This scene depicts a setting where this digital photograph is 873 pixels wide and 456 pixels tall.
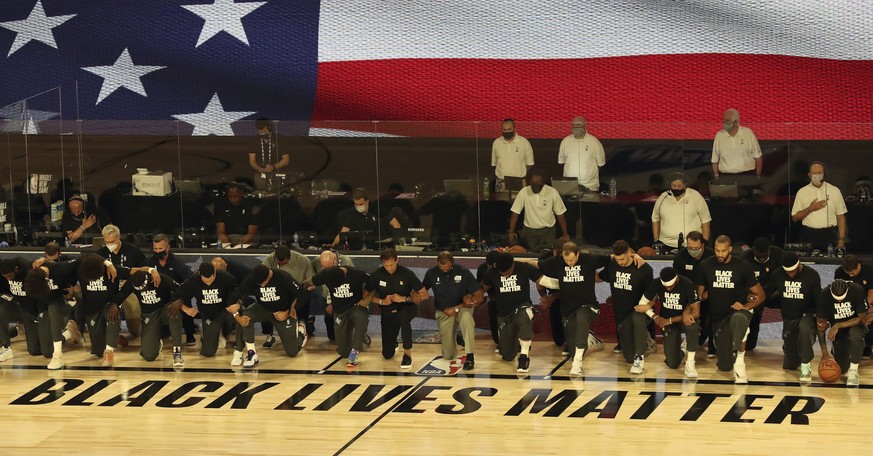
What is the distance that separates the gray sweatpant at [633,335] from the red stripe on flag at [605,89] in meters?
4.76

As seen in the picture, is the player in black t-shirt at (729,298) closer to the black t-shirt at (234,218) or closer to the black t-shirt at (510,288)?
the black t-shirt at (510,288)

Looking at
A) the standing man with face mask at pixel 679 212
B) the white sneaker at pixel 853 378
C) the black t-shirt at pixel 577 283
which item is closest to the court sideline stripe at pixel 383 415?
the black t-shirt at pixel 577 283

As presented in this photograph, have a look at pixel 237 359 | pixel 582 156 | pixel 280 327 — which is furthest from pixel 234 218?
pixel 582 156

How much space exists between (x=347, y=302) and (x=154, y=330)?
8.03ft

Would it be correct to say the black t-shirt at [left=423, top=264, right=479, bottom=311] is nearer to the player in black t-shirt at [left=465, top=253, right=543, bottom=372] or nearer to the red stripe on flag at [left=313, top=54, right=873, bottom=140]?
the player in black t-shirt at [left=465, top=253, right=543, bottom=372]

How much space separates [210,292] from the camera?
1712cm

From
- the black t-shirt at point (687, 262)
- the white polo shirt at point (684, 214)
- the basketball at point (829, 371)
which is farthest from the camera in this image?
the white polo shirt at point (684, 214)

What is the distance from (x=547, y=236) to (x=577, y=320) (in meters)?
2.08

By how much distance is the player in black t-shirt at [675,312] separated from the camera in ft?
52.4

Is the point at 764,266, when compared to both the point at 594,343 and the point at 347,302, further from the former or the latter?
the point at 347,302

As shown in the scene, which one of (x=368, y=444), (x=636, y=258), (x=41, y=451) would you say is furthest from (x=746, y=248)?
(x=41, y=451)

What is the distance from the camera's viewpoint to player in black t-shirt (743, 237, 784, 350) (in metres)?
16.5

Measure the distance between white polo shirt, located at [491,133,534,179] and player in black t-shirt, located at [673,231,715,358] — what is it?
8.65ft

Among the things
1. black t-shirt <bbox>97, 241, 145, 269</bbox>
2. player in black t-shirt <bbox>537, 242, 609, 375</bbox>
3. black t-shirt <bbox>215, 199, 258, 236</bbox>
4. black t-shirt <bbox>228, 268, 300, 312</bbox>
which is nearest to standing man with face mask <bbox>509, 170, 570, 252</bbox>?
player in black t-shirt <bbox>537, 242, 609, 375</bbox>
